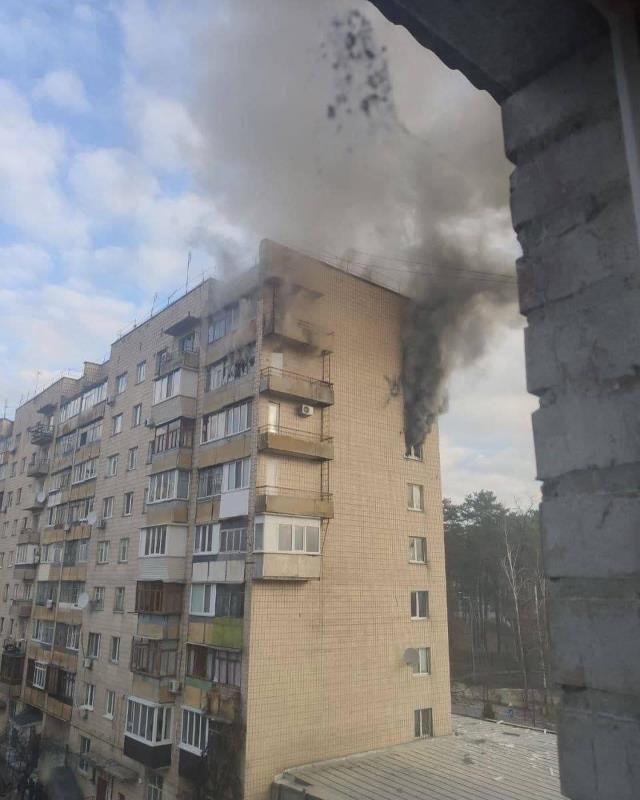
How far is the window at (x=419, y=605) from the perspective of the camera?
15.9 metres

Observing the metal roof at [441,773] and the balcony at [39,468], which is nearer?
the metal roof at [441,773]

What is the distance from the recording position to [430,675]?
1566cm

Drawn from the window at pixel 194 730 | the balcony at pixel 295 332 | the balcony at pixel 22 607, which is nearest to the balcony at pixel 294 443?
the balcony at pixel 295 332

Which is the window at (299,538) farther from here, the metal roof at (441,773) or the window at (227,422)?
the metal roof at (441,773)

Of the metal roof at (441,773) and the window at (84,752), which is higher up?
the metal roof at (441,773)

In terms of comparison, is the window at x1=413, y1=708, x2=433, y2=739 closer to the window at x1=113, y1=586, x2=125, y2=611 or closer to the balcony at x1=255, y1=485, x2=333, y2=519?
the balcony at x1=255, y1=485, x2=333, y2=519

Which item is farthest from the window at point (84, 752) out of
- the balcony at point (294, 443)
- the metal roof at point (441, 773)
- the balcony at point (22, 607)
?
the balcony at point (294, 443)

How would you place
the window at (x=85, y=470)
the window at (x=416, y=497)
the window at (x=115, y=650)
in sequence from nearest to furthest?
the window at (x=416, y=497), the window at (x=115, y=650), the window at (x=85, y=470)

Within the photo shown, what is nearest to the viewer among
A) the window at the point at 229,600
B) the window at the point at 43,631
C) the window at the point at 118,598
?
the window at the point at 229,600

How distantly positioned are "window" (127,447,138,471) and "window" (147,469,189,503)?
227 cm

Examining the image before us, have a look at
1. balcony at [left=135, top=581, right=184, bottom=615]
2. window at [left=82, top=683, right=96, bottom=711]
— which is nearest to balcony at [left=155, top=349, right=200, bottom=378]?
balcony at [left=135, top=581, right=184, bottom=615]

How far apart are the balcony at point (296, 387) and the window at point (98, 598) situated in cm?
1014

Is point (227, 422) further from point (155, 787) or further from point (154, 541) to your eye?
point (155, 787)

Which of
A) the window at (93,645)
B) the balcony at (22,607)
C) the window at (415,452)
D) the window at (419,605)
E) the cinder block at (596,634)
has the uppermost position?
the window at (415,452)
